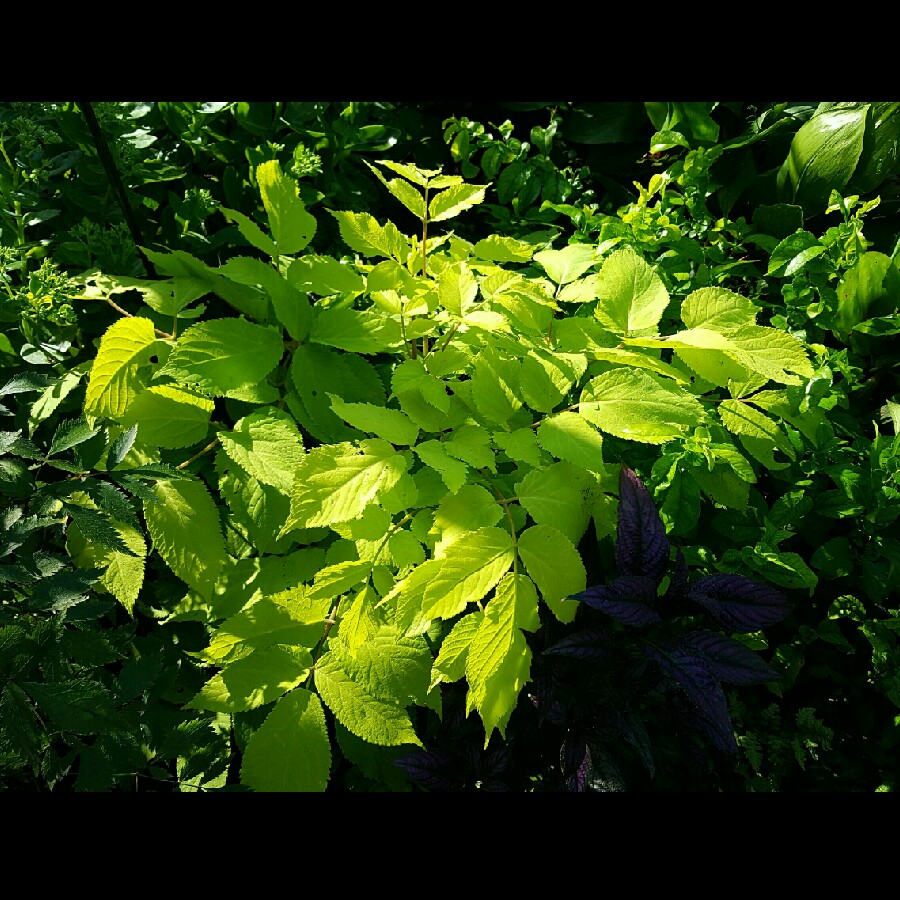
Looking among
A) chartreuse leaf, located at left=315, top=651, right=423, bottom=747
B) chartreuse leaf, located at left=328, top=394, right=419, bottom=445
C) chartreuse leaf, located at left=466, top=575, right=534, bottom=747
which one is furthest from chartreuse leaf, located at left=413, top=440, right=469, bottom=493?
chartreuse leaf, located at left=315, top=651, right=423, bottom=747

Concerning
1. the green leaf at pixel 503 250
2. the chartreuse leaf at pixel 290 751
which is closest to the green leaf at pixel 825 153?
the green leaf at pixel 503 250

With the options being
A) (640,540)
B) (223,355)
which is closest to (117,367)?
(223,355)

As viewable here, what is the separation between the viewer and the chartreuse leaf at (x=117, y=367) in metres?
1.33

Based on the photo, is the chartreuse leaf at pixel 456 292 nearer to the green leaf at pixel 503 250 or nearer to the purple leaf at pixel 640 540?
the green leaf at pixel 503 250

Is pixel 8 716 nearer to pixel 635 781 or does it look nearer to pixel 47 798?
A: pixel 47 798

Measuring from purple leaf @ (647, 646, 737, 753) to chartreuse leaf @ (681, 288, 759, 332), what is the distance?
1.92ft

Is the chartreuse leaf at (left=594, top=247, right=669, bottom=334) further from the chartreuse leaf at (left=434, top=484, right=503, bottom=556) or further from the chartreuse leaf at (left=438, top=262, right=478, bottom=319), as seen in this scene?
the chartreuse leaf at (left=434, top=484, right=503, bottom=556)

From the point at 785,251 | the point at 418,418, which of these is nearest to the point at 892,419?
the point at 785,251

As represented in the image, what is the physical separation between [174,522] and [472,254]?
0.83m

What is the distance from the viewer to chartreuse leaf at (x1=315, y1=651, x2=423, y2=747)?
47.3 inches

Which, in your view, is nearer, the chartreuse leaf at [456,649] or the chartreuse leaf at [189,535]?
the chartreuse leaf at [456,649]

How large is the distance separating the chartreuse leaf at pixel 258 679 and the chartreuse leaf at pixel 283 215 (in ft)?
2.37

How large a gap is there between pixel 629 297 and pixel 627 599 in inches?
21.6

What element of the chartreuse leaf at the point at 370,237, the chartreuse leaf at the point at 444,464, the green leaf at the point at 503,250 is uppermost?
the chartreuse leaf at the point at 370,237
